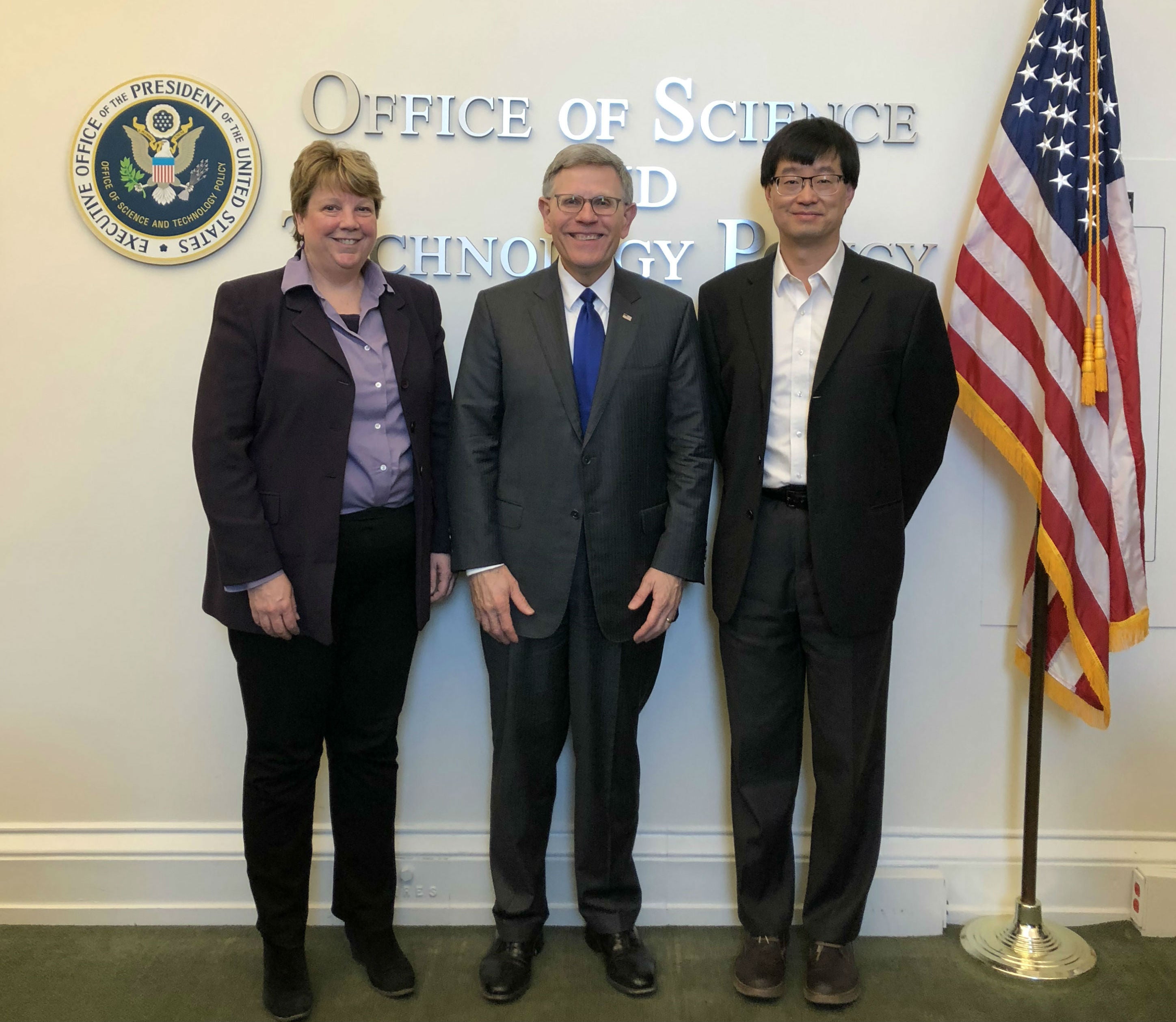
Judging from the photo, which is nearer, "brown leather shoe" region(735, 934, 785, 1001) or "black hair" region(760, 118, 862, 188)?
"black hair" region(760, 118, 862, 188)

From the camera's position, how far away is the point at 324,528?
6.34 ft

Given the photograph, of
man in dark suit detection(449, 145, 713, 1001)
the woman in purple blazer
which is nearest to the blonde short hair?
the woman in purple blazer

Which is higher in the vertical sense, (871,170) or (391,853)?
(871,170)

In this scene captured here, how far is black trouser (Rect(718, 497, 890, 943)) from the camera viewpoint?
2.10 metres

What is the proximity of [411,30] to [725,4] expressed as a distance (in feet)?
2.47

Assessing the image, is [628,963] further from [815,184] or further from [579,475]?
[815,184]

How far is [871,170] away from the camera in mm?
2346

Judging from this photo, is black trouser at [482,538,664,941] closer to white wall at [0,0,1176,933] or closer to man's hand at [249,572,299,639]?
white wall at [0,0,1176,933]

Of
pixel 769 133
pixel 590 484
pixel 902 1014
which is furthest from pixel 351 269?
pixel 902 1014

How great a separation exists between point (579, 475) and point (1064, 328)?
3.79 ft

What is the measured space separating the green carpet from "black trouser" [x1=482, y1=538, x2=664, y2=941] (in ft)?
0.55

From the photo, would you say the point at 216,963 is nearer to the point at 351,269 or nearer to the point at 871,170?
the point at 351,269

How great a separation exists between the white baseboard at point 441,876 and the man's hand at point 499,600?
715 millimetres

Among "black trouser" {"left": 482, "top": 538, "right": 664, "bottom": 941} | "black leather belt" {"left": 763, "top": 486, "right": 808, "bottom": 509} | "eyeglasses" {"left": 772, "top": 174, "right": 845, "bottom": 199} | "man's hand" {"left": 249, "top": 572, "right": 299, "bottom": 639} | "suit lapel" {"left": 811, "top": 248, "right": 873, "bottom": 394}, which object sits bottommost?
"black trouser" {"left": 482, "top": 538, "right": 664, "bottom": 941}
